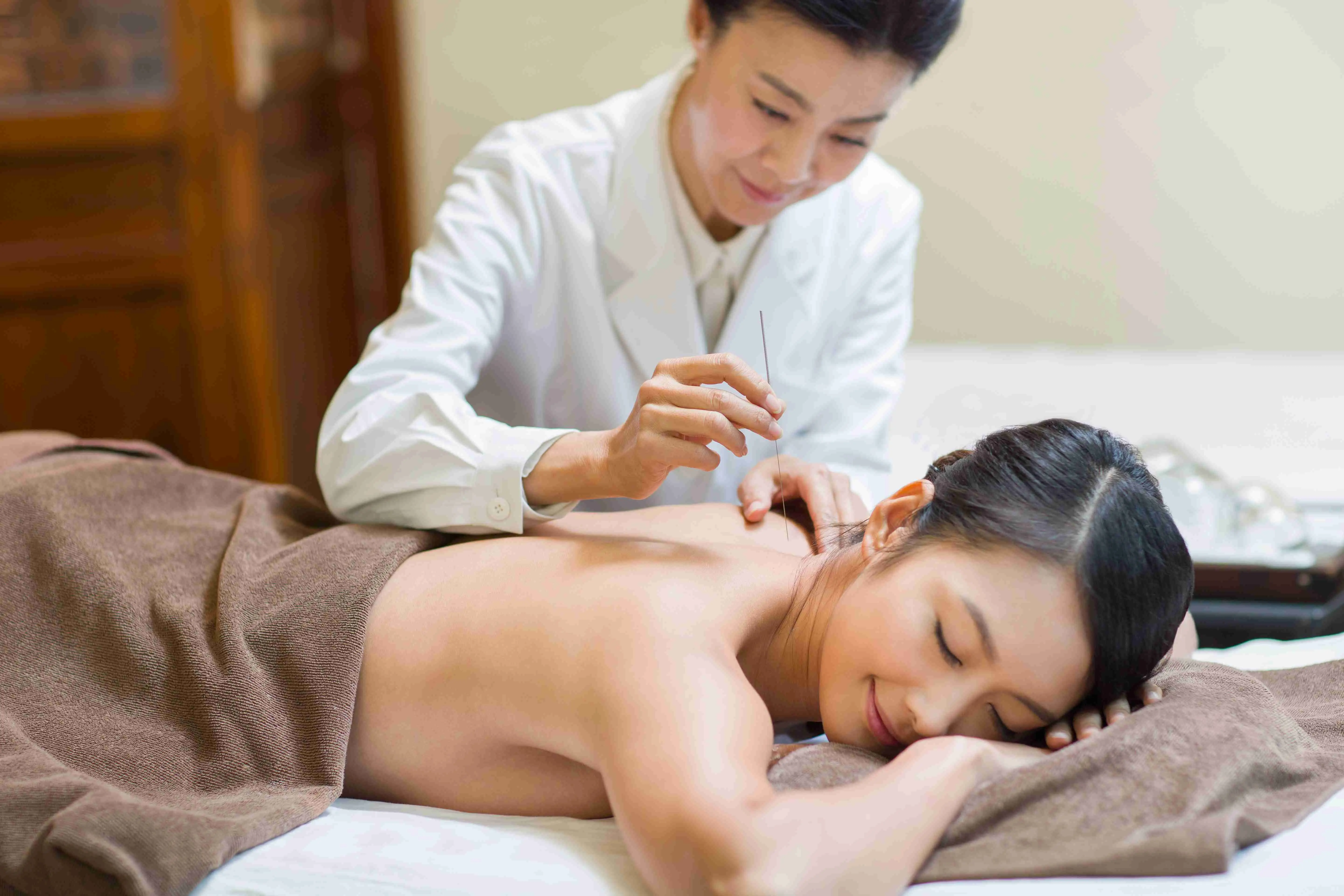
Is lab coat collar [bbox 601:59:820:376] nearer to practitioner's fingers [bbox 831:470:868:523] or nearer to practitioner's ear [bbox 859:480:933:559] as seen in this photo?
practitioner's fingers [bbox 831:470:868:523]

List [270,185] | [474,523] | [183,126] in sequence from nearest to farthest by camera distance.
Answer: [474,523] → [183,126] → [270,185]

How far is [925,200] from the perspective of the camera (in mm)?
2805

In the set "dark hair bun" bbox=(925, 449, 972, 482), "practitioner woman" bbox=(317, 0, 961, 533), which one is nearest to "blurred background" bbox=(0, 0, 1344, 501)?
"practitioner woman" bbox=(317, 0, 961, 533)

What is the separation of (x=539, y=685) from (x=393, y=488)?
38 centimetres

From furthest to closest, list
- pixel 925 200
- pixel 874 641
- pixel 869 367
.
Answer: pixel 925 200 → pixel 869 367 → pixel 874 641

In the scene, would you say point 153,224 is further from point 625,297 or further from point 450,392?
point 450,392

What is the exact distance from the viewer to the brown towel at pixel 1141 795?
93 cm

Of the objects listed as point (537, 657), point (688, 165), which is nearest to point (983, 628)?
point (537, 657)

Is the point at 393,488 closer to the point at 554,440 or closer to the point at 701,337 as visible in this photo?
the point at 554,440

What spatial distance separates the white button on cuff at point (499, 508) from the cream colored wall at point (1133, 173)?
179 centimetres

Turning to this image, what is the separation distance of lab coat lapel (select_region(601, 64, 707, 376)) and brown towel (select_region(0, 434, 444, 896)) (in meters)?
0.54

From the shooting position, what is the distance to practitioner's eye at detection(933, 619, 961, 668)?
1.04 m

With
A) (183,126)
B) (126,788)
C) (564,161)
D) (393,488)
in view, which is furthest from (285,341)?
(126,788)

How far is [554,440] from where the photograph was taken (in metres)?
1.32
